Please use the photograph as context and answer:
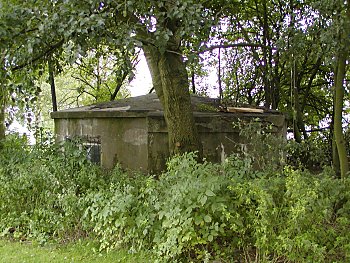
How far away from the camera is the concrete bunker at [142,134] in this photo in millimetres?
7145

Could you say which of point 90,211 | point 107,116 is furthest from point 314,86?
point 90,211

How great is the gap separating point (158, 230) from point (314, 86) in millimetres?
9371

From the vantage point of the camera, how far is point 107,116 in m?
7.57

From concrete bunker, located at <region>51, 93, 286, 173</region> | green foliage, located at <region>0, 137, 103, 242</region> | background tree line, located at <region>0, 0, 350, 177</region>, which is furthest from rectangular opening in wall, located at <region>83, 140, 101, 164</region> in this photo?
green foliage, located at <region>0, 137, 103, 242</region>

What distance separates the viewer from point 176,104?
6.06 meters

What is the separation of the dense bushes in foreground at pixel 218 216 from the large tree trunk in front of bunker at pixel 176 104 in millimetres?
1292

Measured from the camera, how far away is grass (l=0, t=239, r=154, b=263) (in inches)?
163

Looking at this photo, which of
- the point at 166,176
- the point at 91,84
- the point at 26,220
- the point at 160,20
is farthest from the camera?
the point at 91,84

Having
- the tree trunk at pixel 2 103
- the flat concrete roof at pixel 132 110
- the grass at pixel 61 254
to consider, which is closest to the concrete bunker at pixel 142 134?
the flat concrete roof at pixel 132 110

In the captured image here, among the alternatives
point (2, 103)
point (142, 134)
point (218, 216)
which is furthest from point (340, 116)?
point (2, 103)

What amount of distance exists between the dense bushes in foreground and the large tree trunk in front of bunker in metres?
1.29

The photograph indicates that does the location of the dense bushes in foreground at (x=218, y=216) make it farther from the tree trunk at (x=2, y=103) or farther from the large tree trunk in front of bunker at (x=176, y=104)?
the tree trunk at (x=2, y=103)

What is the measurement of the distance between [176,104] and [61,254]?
2.82 metres

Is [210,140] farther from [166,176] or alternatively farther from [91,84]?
[91,84]
